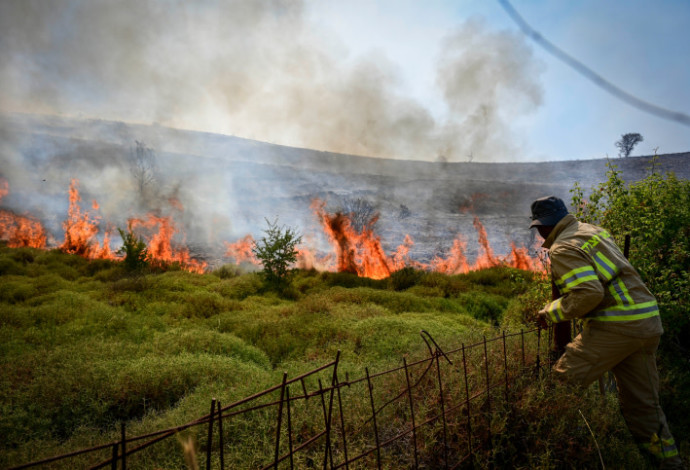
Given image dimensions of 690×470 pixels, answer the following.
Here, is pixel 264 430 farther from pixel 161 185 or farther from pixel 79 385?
pixel 161 185

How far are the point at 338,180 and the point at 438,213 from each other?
246 inches

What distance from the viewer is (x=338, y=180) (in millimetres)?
21969

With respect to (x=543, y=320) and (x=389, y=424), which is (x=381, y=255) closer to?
(x=543, y=320)

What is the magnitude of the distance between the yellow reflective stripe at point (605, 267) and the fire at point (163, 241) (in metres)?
15.1

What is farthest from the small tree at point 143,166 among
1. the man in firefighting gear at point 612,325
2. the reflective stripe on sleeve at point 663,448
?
the reflective stripe on sleeve at point 663,448

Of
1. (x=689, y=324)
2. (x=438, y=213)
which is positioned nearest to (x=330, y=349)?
(x=689, y=324)

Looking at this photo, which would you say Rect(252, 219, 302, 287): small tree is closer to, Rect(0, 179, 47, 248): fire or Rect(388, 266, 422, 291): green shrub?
Rect(388, 266, 422, 291): green shrub

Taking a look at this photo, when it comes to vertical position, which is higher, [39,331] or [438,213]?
[438,213]

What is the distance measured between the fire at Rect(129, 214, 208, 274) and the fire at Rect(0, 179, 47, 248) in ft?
10.9

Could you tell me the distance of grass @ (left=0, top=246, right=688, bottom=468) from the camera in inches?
118

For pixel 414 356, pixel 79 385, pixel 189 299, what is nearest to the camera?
pixel 79 385

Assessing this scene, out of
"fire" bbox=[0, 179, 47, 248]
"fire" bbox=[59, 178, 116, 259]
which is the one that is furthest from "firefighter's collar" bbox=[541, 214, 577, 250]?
"fire" bbox=[0, 179, 47, 248]

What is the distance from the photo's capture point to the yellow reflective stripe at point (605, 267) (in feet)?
9.74

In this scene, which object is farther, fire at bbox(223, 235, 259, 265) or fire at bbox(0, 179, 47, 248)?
fire at bbox(223, 235, 259, 265)
